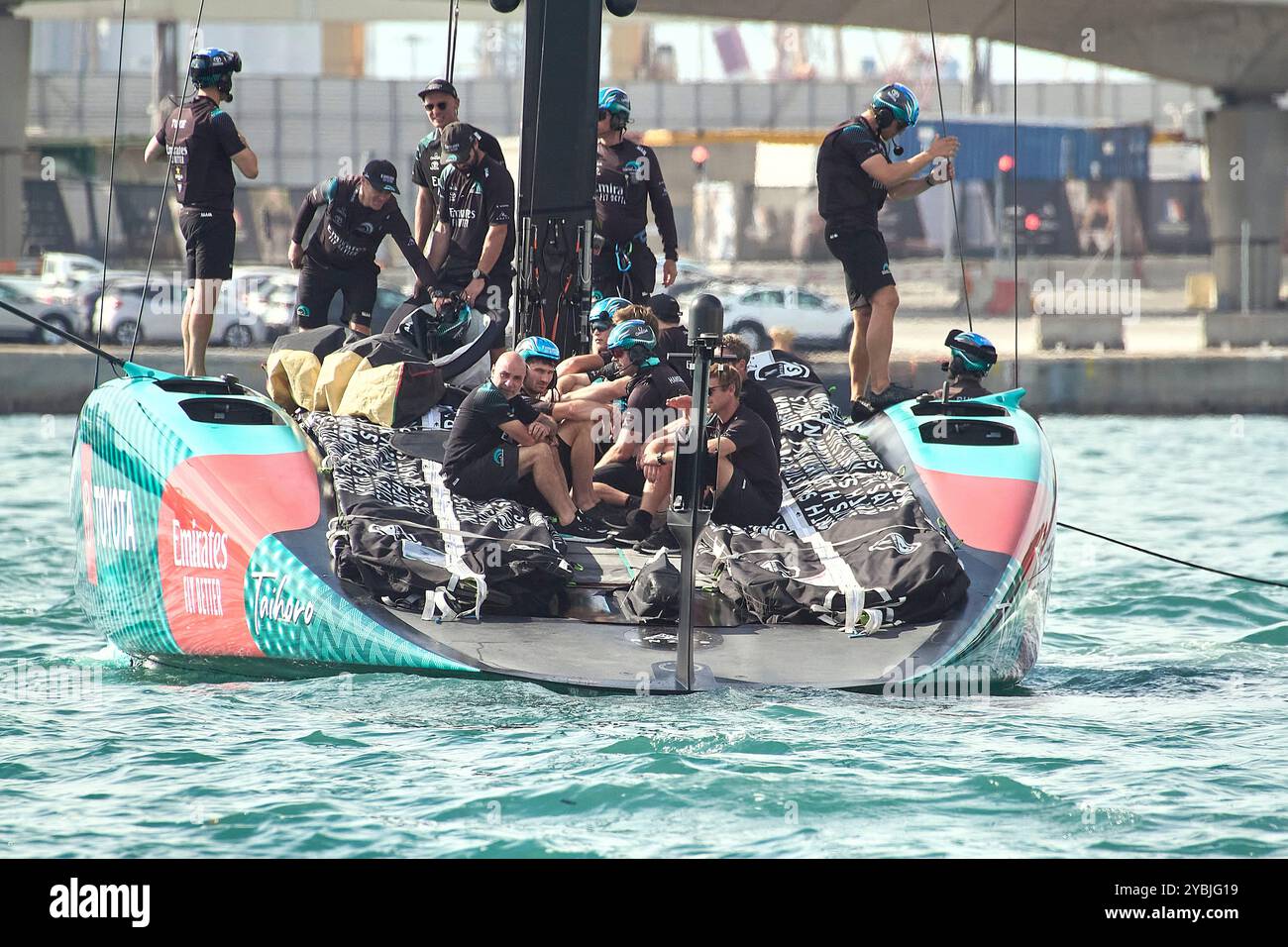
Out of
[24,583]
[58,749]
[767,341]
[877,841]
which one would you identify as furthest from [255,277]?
[877,841]

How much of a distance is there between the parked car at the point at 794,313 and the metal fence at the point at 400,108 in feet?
53.6

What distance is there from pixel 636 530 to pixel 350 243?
3018 millimetres

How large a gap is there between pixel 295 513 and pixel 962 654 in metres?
2.95

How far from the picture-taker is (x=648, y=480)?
27.9ft

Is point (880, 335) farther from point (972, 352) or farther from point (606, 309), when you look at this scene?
point (606, 309)

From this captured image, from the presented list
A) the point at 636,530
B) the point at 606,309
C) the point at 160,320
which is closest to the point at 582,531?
the point at 636,530

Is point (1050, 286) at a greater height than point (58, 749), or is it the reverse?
point (1050, 286)

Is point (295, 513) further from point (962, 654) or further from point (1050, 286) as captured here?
point (1050, 286)

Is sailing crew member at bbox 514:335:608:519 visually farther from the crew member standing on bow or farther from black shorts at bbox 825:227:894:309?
the crew member standing on bow

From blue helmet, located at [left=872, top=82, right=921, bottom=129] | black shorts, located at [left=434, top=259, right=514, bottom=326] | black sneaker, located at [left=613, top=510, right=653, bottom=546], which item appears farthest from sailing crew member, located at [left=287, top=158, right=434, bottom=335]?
blue helmet, located at [left=872, top=82, right=921, bottom=129]

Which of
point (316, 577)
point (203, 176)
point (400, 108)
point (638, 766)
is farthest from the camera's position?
point (400, 108)

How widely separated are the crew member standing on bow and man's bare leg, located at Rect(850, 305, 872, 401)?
4.37ft

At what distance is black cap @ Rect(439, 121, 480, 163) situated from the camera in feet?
33.9

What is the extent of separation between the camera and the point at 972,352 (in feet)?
31.6
